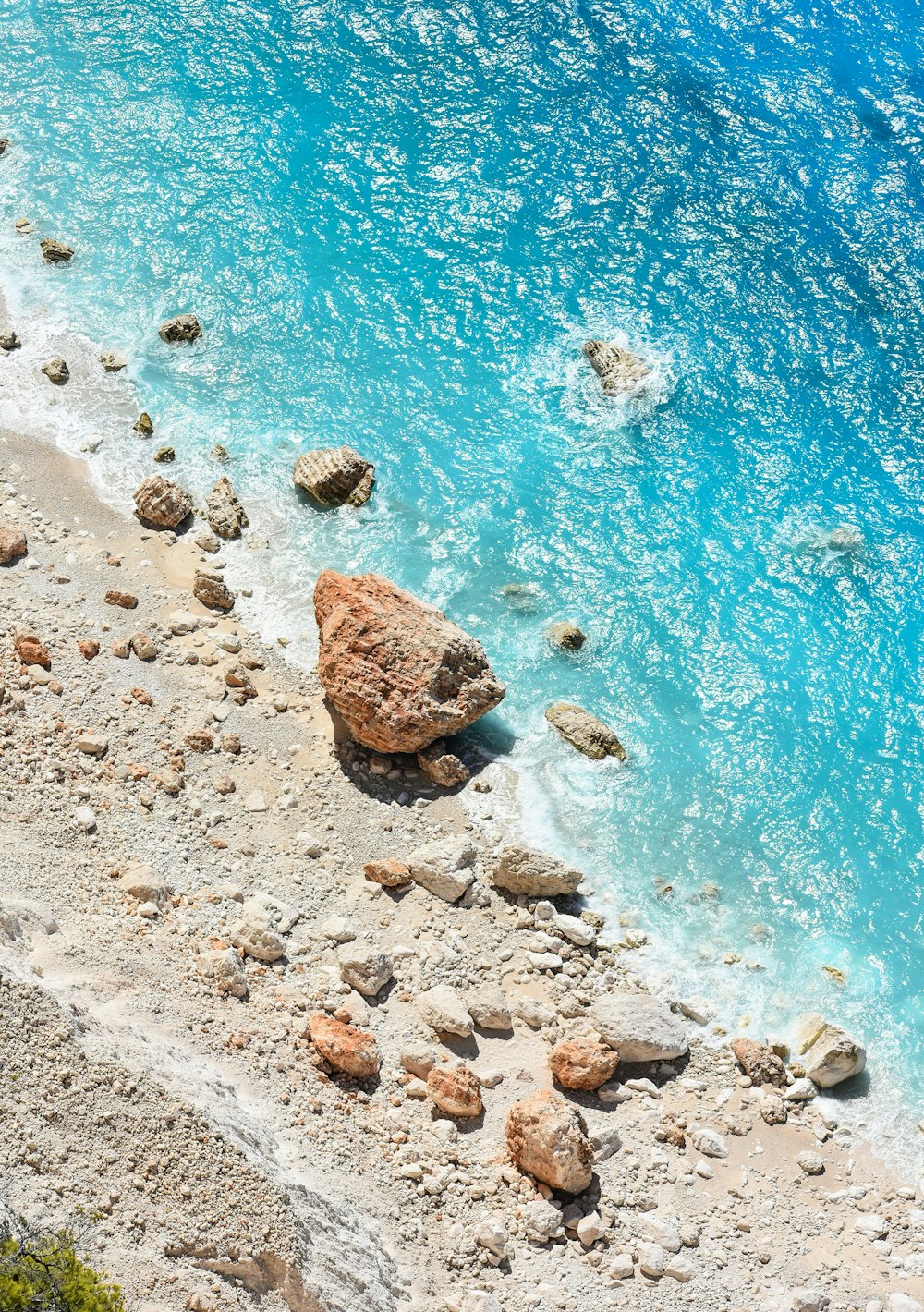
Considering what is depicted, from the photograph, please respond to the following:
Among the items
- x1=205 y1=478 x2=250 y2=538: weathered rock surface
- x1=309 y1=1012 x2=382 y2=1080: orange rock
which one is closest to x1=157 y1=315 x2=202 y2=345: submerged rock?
x1=205 y1=478 x2=250 y2=538: weathered rock surface

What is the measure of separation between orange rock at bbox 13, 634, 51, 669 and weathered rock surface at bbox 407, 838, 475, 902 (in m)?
6.22

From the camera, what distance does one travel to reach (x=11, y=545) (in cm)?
1847

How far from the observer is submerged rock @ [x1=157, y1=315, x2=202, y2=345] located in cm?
2322

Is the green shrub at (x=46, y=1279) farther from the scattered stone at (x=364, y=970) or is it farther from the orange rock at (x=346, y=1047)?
the scattered stone at (x=364, y=970)

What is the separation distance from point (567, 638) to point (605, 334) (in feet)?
26.3

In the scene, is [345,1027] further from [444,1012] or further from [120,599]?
[120,599]

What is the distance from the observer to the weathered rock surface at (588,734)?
58.1 feet

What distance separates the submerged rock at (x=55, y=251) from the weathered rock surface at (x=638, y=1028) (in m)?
19.9

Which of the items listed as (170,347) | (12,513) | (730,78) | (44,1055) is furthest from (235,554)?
(730,78)

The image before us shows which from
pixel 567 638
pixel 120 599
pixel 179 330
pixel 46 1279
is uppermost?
pixel 46 1279

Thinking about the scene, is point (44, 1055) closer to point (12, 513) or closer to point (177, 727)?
point (177, 727)

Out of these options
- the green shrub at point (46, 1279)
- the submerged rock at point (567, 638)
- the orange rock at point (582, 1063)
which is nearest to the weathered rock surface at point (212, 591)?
the submerged rock at point (567, 638)

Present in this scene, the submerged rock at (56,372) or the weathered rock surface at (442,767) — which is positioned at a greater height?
the weathered rock surface at (442,767)

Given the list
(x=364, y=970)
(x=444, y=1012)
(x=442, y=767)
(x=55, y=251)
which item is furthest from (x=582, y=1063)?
(x=55, y=251)
